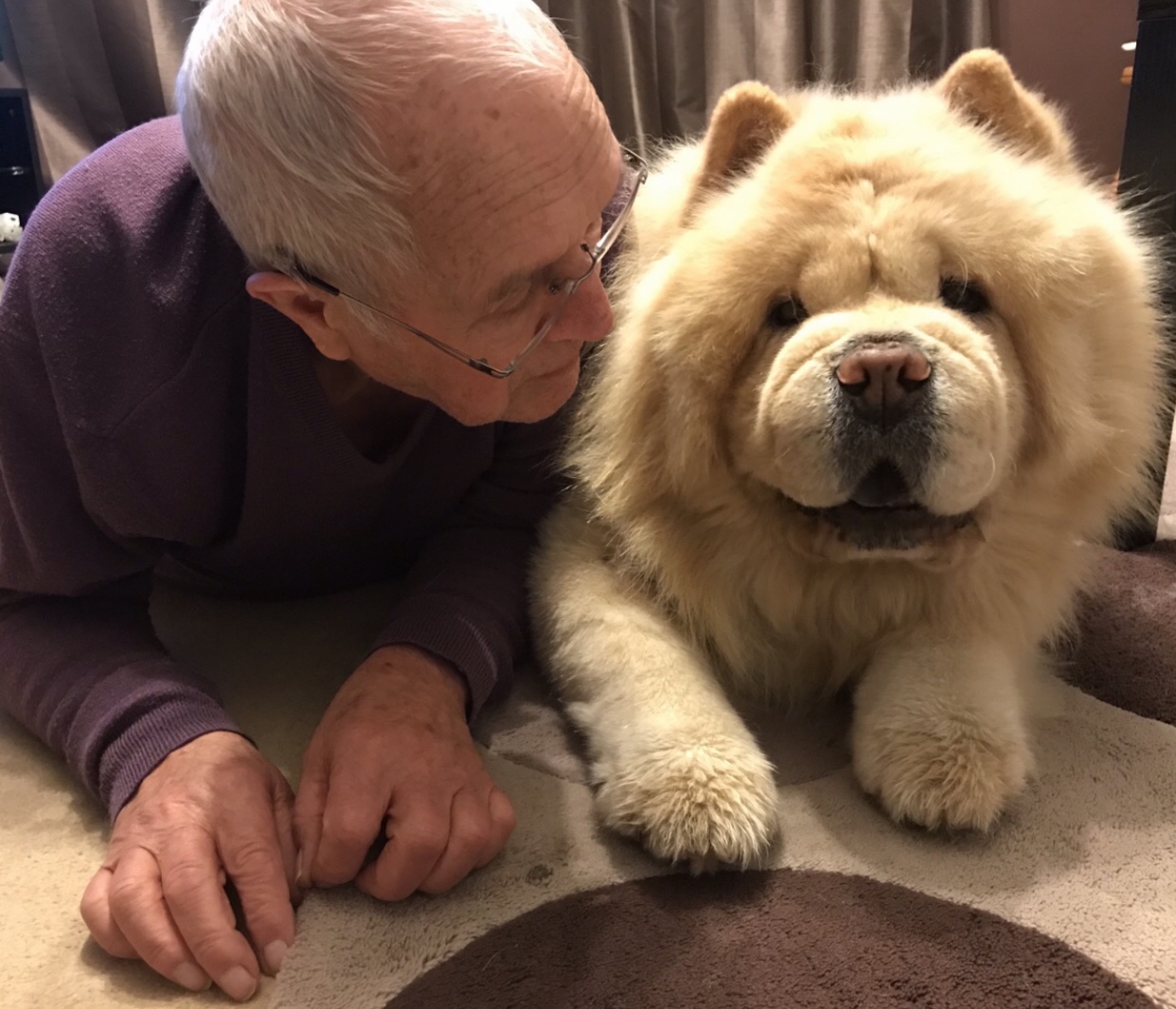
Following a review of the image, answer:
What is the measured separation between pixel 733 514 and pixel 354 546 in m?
0.50

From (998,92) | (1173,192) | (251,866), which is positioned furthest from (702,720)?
(1173,192)

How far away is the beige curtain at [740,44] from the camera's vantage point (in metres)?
2.45

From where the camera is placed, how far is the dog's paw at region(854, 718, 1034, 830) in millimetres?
877

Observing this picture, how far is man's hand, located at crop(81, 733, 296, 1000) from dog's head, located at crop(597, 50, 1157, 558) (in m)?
0.52

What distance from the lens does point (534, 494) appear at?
1301 millimetres

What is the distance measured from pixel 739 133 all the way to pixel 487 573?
567 mm

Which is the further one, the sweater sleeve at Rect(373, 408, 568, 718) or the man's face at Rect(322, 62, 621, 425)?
the sweater sleeve at Rect(373, 408, 568, 718)

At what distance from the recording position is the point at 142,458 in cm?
101

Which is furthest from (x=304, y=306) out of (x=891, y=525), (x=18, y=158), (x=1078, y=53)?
(x=1078, y=53)

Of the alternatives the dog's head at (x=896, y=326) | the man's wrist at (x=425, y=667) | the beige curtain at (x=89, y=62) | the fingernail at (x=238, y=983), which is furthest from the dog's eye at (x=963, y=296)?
the beige curtain at (x=89, y=62)

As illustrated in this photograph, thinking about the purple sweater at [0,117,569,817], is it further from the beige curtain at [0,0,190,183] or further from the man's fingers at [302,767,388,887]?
the beige curtain at [0,0,190,183]

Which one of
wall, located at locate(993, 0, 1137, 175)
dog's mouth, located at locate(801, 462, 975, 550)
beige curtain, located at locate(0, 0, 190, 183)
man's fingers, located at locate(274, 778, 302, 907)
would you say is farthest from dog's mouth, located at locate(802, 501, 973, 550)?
wall, located at locate(993, 0, 1137, 175)

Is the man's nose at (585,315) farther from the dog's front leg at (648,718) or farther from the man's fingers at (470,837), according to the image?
the man's fingers at (470,837)

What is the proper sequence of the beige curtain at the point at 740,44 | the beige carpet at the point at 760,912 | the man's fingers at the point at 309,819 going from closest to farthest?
the beige carpet at the point at 760,912, the man's fingers at the point at 309,819, the beige curtain at the point at 740,44
